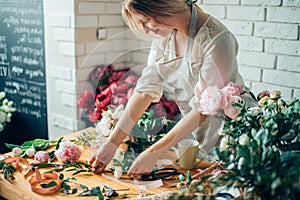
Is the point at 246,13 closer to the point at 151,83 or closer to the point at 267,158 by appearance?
the point at 151,83

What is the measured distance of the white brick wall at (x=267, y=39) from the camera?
1.84 m

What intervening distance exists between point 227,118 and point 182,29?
36 cm

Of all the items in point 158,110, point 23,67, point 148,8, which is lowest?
point 23,67

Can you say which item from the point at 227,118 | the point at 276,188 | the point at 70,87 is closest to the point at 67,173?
the point at 227,118

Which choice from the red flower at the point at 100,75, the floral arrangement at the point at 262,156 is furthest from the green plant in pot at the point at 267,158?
the red flower at the point at 100,75

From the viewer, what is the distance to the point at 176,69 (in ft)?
Answer: 4.33

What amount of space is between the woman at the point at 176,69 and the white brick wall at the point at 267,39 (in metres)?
0.58

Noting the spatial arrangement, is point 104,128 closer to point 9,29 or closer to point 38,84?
point 38,84

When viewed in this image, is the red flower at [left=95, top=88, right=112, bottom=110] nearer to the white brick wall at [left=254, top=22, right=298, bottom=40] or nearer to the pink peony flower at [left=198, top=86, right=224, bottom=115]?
the pink peony flower at [left=198, top=86, right=224, bottom=115]

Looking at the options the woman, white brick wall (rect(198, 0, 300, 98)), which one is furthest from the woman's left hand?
white brick wall (rect(198, 0, 300, 98))

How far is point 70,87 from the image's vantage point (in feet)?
7.75

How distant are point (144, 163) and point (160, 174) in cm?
7

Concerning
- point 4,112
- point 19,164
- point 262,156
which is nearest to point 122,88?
point 19,164

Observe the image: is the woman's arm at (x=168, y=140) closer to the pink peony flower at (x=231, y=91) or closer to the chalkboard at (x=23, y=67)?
the pink peony flower at (x=231, y=91)
